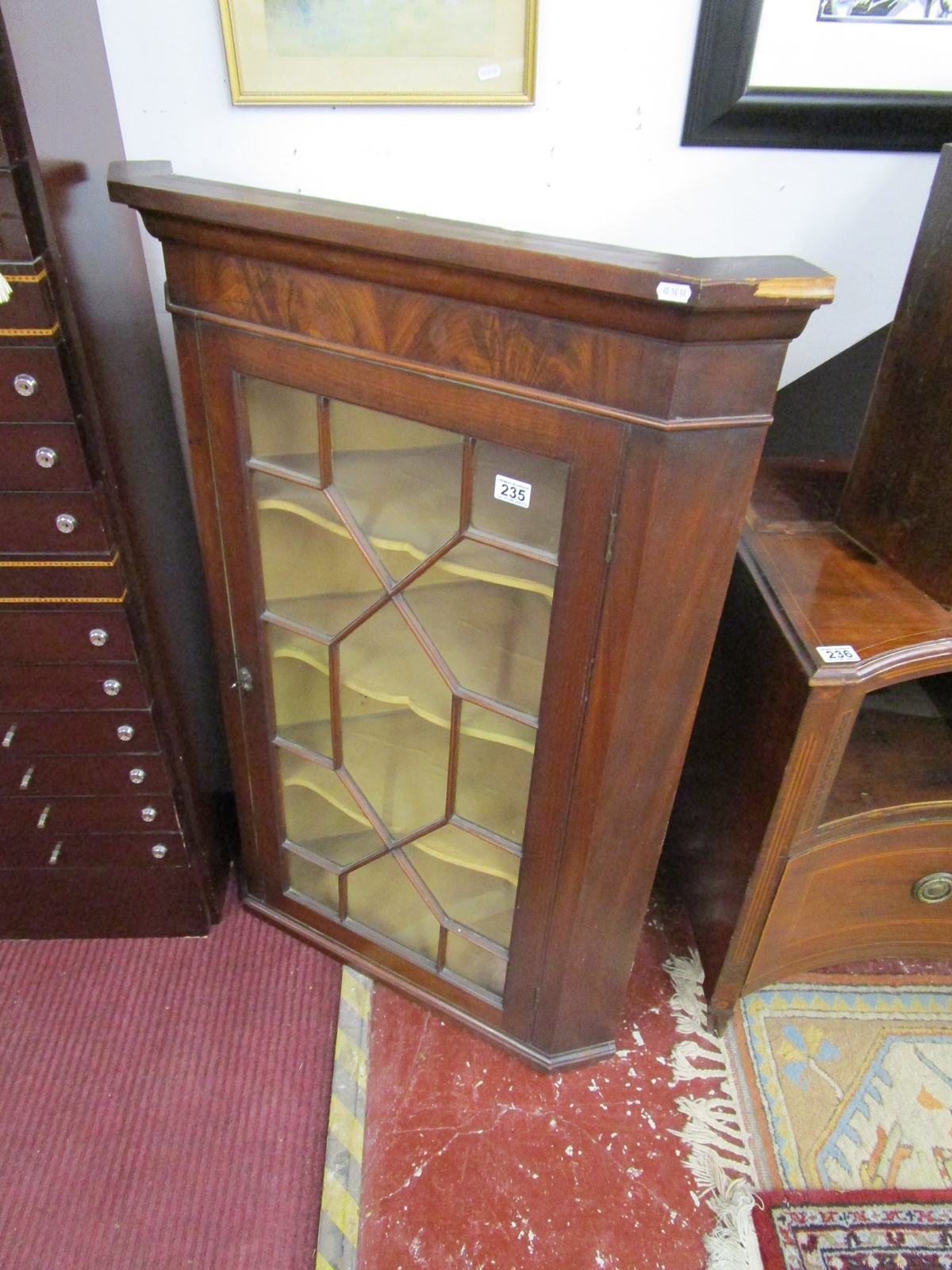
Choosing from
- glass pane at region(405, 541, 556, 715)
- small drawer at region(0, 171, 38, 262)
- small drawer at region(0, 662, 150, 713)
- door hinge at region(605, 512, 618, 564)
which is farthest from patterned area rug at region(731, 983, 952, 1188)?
small drawer at region(0, 171, 38, 262)

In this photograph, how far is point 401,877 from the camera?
1228 millimetres

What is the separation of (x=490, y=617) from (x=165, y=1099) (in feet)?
2.86

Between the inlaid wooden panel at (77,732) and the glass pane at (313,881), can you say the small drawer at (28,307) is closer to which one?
the inlaid wooden panel at (77,732)

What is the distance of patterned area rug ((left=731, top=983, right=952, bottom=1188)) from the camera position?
1.14 meters

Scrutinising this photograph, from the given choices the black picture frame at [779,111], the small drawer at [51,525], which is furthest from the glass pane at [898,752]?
the small drawer at [51,525]

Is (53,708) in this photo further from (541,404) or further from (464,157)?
(464,157)

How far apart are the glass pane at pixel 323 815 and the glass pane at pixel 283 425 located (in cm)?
45

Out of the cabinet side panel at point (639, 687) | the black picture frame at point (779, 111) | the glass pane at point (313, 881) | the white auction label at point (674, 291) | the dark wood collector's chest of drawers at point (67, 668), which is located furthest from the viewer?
the glass pane at point (313, 881)

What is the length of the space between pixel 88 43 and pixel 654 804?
1064 mm

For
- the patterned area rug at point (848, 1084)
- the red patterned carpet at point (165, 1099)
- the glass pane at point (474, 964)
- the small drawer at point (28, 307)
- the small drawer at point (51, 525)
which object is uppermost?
the small drawer at point (28, 307)

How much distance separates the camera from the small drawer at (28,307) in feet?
2.66

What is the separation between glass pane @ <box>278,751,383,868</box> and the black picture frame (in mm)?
963

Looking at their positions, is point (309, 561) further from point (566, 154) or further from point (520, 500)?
point (566, 154)

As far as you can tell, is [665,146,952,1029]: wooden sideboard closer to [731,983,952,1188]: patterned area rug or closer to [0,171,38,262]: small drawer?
[731,983,952,1188]: patterned area rug
